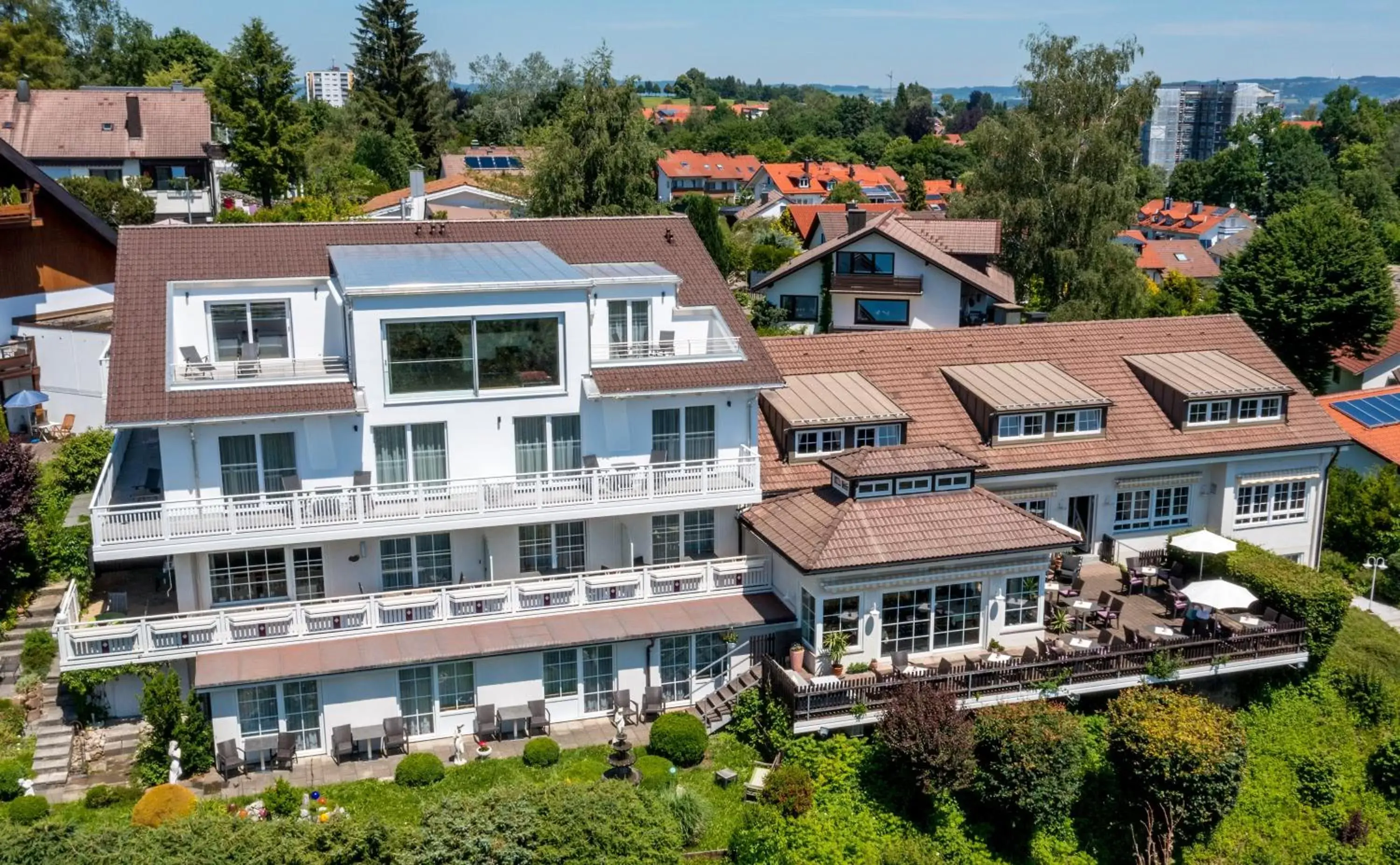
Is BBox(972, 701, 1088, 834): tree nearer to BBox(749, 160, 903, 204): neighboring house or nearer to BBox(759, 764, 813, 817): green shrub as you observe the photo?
BBox(759, 764, 813, 817): green shrub

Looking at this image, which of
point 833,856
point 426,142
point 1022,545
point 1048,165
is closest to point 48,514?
point 833,856

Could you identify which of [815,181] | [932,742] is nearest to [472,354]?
[932,742]

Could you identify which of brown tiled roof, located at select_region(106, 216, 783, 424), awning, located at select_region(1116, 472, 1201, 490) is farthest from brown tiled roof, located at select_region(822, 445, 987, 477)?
awning, located at select_region(1116, 472, 1201, 490)

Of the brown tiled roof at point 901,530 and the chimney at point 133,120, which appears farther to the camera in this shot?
the chimney at point 133,120

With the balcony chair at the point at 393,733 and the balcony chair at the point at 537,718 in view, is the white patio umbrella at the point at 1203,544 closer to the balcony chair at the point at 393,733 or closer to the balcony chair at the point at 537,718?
the balcony chair at the point at 537,718

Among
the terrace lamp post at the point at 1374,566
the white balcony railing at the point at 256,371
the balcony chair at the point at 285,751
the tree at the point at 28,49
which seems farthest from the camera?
the tree at the point at 28,49

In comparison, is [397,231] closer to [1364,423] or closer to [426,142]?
[1364,423]

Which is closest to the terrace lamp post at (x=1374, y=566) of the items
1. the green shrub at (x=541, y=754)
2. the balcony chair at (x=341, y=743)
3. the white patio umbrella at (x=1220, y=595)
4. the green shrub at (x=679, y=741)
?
the white patio umbrella at (x=1220, y=595)
